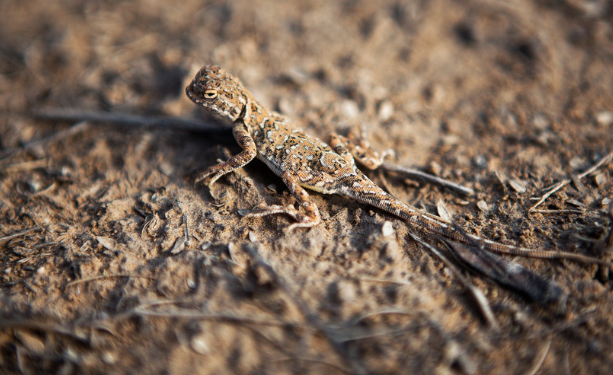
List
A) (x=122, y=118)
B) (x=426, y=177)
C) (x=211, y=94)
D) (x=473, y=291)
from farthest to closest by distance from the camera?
1. (x=122, y=118)
2. (x=426, y=177)
3. (x=211, y=94)
4. (x=473, y=291)

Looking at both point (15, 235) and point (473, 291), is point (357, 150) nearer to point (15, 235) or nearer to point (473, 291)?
point (473, 291)

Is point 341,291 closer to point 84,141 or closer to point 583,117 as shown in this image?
point 84,141

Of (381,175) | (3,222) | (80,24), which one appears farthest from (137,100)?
(381,175)

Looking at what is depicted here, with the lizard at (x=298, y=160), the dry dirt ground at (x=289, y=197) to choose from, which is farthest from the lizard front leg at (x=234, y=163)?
the dry dirt ground at (x=289, y=197)

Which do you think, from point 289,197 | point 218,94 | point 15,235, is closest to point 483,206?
point 289,197

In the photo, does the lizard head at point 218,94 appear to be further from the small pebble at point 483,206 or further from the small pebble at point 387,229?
the small pebble at point 483,206

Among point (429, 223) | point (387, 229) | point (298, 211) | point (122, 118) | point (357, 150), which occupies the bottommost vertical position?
point (122, 118)

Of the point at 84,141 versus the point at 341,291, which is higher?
the point at 341,291

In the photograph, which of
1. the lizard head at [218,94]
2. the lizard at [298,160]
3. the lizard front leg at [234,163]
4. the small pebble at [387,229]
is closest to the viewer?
the small pebble at [387,229]
